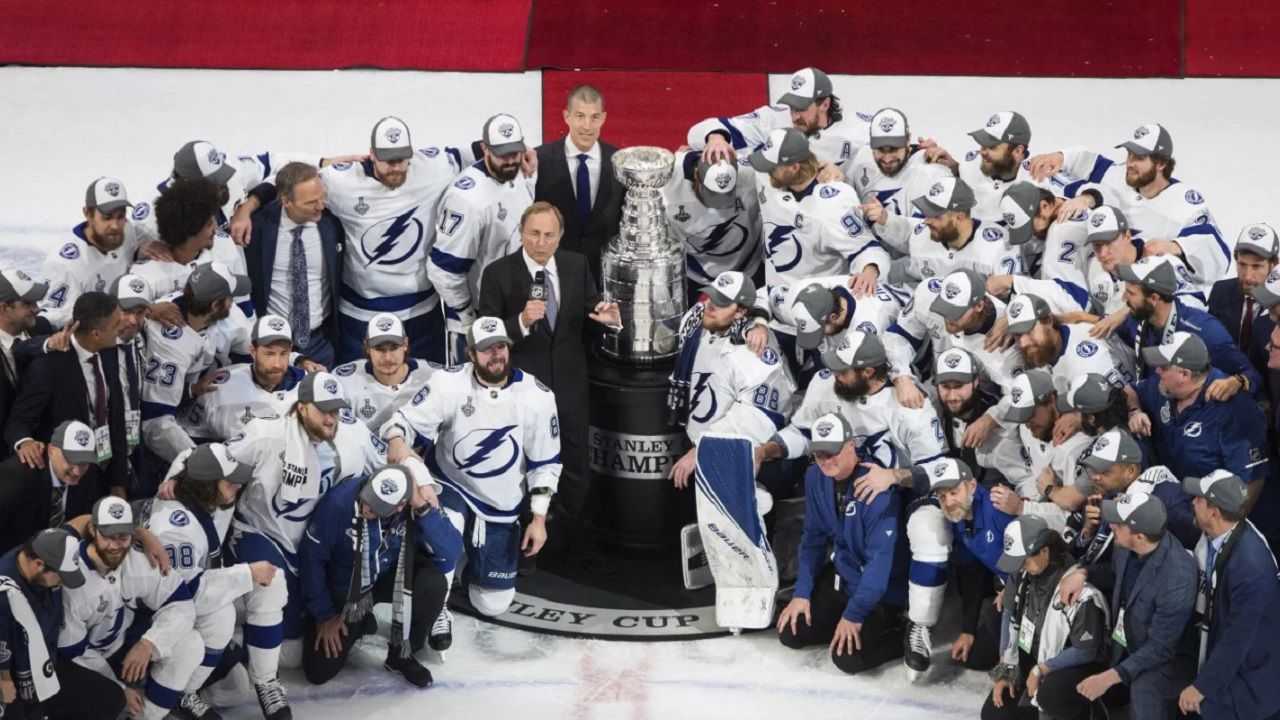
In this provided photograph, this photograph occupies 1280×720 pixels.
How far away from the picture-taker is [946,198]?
358 inches

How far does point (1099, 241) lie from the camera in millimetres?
8852

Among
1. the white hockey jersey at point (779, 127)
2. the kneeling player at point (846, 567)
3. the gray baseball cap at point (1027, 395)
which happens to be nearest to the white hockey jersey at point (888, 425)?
the kneeling player at point (846, 567)

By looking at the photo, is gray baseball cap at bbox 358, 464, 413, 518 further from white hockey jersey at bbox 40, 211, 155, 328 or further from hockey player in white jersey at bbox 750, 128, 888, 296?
hockey player in white jersey at bbox 750, 128, 888, 296

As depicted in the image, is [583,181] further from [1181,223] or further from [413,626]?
[1181,223]

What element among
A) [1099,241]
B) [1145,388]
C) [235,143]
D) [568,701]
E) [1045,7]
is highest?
[1045,7]

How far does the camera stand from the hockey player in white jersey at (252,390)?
8547mm

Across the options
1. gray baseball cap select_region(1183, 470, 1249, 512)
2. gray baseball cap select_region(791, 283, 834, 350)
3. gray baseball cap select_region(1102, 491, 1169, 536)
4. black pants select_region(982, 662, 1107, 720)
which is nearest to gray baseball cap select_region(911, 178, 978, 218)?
gray baseball cap select_region(791, 283, 834, 350)

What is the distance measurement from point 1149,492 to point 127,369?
401 centimetres

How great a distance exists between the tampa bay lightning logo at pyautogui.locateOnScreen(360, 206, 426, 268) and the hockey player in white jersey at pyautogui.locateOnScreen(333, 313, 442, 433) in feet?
2.02

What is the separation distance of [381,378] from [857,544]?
6.92 feet

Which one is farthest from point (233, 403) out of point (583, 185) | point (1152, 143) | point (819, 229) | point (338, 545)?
point (1152, 143)

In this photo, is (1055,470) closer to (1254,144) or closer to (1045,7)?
(1254,144)

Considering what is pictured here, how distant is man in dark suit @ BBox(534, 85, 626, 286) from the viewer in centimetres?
954

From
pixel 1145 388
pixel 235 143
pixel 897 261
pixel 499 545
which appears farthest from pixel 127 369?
pixel 235 143
